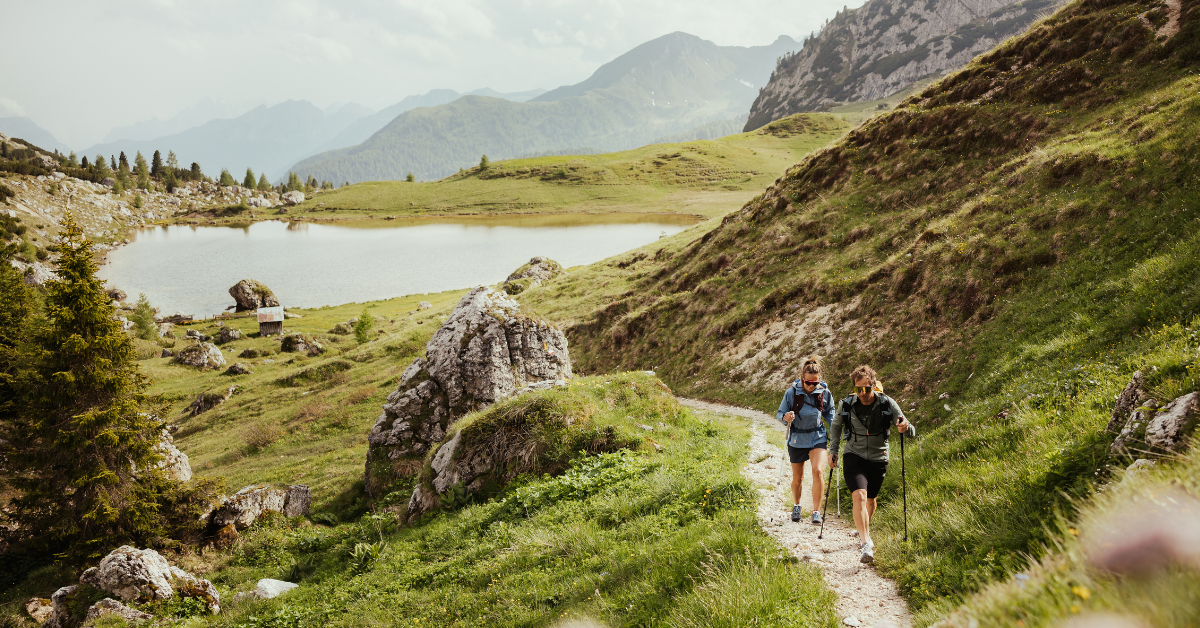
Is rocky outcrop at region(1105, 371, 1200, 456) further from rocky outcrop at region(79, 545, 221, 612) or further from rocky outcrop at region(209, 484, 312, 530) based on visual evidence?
rocky outcrop at region(209, 484, 312, 530)

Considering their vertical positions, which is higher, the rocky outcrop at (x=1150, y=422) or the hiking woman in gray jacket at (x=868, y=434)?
the rocky outcrop at (x=1150, y=422)

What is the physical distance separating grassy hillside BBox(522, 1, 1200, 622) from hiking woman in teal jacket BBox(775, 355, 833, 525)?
158 centimetres

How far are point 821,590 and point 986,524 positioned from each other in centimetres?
233

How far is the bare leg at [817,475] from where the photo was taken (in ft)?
32.7

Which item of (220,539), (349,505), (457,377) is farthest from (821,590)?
(220,539)

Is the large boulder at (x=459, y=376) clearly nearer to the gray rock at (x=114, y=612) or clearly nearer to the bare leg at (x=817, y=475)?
the gray rock at (x=114, y=612)

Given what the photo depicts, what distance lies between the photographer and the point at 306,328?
240 feet

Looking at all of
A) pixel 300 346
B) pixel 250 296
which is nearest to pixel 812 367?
pixel 300 346

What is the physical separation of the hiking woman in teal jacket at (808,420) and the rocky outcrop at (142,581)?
15069mm

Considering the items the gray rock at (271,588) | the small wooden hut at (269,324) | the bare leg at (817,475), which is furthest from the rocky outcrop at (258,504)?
the small wooden hut at (269,324)

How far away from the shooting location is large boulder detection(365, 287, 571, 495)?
2142cm

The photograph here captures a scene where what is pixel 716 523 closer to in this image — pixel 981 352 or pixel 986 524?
pixel 986 524

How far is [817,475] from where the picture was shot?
10141mm

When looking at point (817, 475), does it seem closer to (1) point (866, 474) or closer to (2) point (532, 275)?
(1) point (866, 474)
